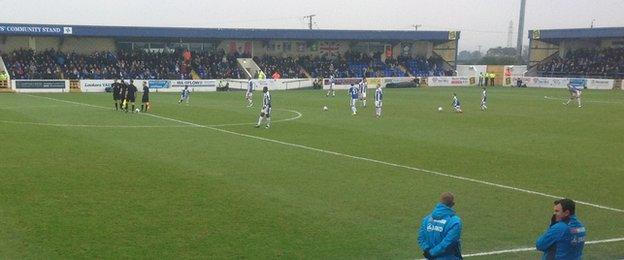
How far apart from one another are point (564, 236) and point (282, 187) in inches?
331

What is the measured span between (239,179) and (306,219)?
419 centimetres

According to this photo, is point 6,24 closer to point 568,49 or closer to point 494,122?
point 494,122

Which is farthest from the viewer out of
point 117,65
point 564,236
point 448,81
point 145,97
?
point 448,81

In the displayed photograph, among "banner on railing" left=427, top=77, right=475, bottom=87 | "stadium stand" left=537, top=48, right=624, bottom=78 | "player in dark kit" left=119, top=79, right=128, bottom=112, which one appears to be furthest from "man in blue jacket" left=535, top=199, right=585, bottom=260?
"stadium stand" left=537, top=48, right=624, bottom=78

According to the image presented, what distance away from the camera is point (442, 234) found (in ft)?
24.2

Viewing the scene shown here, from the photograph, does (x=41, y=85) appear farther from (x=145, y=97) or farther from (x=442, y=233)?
(x=442, y=233)

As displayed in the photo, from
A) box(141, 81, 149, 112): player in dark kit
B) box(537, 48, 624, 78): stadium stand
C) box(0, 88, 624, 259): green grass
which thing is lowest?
box(0, 88, 624, 259): green grass

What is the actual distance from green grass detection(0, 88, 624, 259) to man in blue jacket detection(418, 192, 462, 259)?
8.26 feet

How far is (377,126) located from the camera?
29.0 meters

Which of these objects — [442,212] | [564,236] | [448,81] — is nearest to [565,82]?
[448,81]

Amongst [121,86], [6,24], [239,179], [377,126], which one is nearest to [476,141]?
[377,126]

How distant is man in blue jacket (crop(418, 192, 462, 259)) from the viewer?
23.9 ft

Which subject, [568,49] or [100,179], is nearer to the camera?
[100,179]

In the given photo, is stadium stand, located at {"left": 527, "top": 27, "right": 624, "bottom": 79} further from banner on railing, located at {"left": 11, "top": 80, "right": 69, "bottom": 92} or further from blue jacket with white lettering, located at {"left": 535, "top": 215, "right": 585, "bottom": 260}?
blue jacket with white lettering, located at {"left": 535, "top": 215, "right": 585, "bottom": 260}
